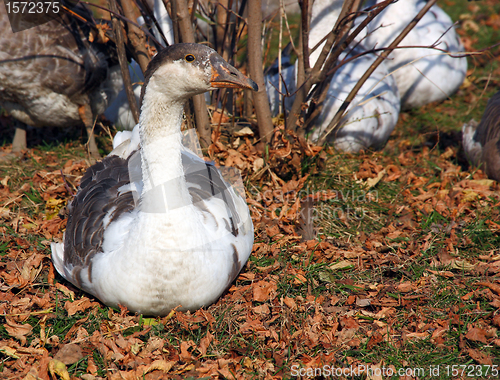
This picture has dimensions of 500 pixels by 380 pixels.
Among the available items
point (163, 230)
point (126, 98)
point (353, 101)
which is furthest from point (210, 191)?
point (126, 98)

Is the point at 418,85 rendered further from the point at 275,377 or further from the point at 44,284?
the point at 44,284

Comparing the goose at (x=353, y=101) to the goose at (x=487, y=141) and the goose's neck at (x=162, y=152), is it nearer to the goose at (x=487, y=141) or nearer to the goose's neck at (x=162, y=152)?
the goose at (x=487, y=141)

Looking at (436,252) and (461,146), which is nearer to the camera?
(436,252)

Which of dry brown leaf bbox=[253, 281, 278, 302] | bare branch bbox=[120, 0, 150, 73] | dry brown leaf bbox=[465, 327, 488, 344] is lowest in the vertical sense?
dry brown leaf bbox=[465, 327, 488, 344]

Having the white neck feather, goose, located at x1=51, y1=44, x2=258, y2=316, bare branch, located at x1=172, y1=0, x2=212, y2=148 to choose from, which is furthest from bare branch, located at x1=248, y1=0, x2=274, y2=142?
the white neck feather

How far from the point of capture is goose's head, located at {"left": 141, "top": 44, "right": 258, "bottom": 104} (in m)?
2.57

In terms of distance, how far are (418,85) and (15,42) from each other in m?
5.04

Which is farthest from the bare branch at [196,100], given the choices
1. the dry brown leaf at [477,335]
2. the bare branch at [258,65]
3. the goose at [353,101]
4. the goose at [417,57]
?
the dry brown leaf at [477,335]

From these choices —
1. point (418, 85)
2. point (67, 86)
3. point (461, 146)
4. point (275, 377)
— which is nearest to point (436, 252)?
point (275, 377)

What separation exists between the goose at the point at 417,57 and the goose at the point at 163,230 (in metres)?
3.99

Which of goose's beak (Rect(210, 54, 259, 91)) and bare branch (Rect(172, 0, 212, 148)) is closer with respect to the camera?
goose's beak (Rect(210, 54, 259, 91))

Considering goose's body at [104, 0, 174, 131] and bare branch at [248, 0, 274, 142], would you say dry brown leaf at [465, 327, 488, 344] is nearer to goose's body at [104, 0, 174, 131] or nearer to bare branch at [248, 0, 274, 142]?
bare branch at [248, 0, 274, 142]

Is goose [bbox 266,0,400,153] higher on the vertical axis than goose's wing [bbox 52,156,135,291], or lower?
higher

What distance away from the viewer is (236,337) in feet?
9.82
